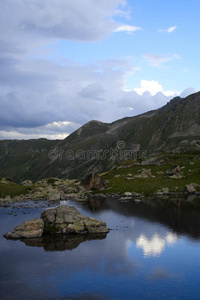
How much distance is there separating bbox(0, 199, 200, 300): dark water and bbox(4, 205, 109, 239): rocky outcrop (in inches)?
109

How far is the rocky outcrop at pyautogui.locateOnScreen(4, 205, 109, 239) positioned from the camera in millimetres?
50406

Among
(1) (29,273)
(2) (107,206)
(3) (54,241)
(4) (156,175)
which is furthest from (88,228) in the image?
(4) (156,175)

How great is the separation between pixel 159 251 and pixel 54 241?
18149mm

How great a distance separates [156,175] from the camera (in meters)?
124

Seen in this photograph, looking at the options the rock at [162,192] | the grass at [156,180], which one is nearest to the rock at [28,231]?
the grass at [156,180]

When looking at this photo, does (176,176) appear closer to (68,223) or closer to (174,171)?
(174,171)

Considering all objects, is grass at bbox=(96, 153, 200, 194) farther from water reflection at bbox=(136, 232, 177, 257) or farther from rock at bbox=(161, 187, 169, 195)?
water reflection at bbox=(136, 232, 177, 257)

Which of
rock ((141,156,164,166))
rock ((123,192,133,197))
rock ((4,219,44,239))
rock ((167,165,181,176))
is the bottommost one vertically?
rock ((4,219,44,239))

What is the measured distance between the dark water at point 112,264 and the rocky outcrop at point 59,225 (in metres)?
2.76

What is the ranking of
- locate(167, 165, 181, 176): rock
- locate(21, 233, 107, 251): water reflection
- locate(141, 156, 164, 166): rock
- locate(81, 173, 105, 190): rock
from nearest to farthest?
locate(21, 233, 107, 251): water reflection → locate(81, 173, 105, 190): rock → locate(167, 165, 181, 176): rock → locate(141, 156, 164, 166): rock

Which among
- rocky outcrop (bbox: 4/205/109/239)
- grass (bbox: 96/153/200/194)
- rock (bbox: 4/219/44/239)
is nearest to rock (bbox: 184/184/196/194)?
grass (bbox: 96/153/200/194)

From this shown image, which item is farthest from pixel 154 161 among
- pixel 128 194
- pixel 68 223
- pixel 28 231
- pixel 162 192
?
pixel 28 231

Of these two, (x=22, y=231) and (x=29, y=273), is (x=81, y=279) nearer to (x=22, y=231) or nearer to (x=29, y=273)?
(x=29, y=273)

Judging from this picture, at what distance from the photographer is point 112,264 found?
37.2 meters
